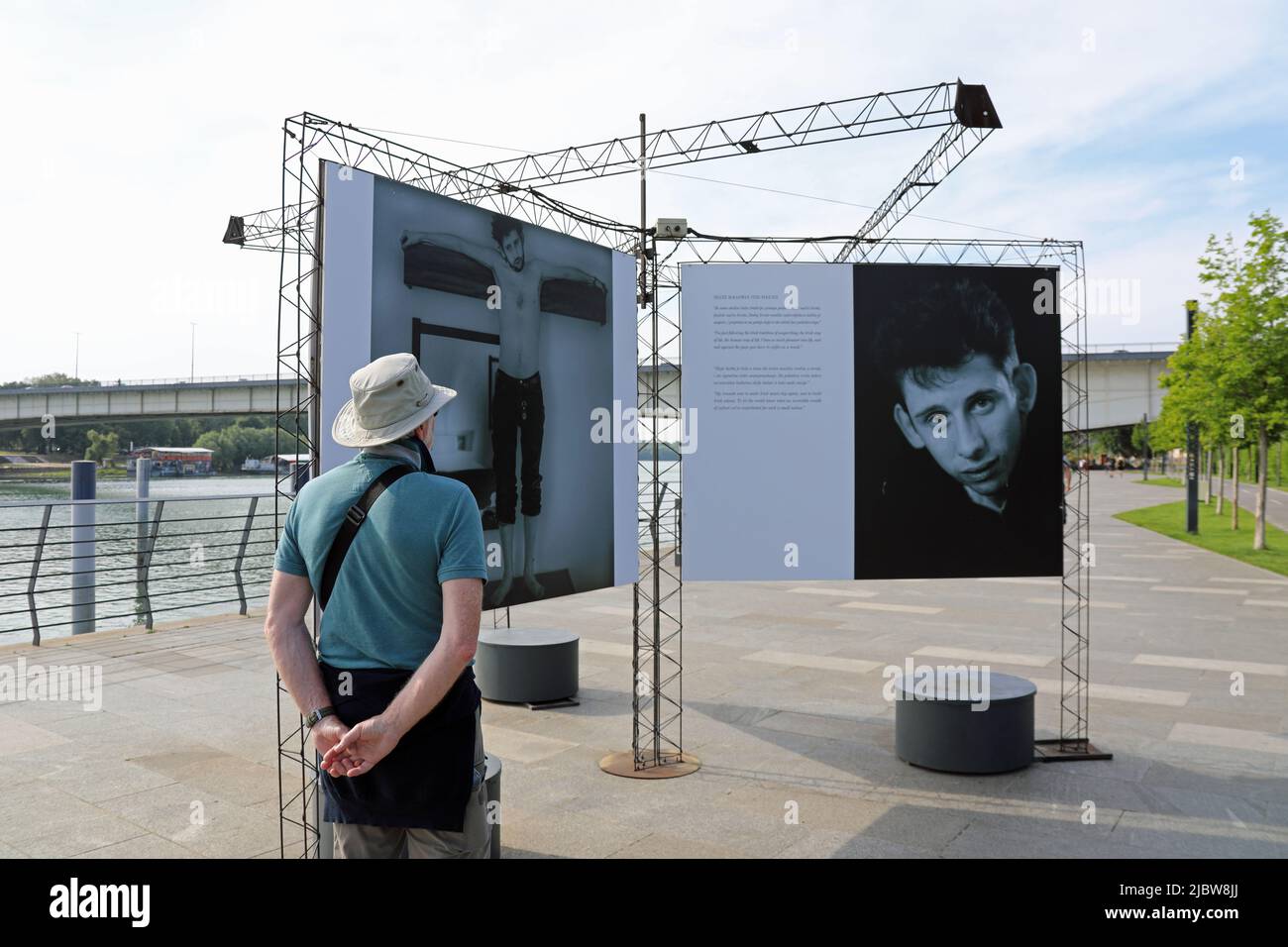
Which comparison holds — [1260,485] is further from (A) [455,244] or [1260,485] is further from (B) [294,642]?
(B) [294,642]

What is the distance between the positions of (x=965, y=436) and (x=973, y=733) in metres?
2.31

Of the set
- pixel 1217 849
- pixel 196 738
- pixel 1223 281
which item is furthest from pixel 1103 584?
pixel 196 738

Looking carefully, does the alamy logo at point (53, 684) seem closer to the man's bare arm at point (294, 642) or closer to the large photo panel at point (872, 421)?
the large photo panel at point (872, 421)

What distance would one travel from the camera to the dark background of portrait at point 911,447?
24.0ft

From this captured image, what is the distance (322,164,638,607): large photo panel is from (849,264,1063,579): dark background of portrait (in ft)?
6.07

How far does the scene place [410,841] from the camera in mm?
2836

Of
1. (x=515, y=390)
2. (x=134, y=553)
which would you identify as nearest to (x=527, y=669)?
(x=515, y=390)

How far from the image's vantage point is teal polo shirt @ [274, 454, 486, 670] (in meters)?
2.68

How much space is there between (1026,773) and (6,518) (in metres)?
41.6

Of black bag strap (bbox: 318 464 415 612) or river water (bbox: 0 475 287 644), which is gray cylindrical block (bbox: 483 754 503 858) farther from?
river water (bbox: 0 475 287 644)

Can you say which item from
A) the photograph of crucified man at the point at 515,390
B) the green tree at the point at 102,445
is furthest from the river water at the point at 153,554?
the green tree at the point at 102,445

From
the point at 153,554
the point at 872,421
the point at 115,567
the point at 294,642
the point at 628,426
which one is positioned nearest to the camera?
the point at 294,642
